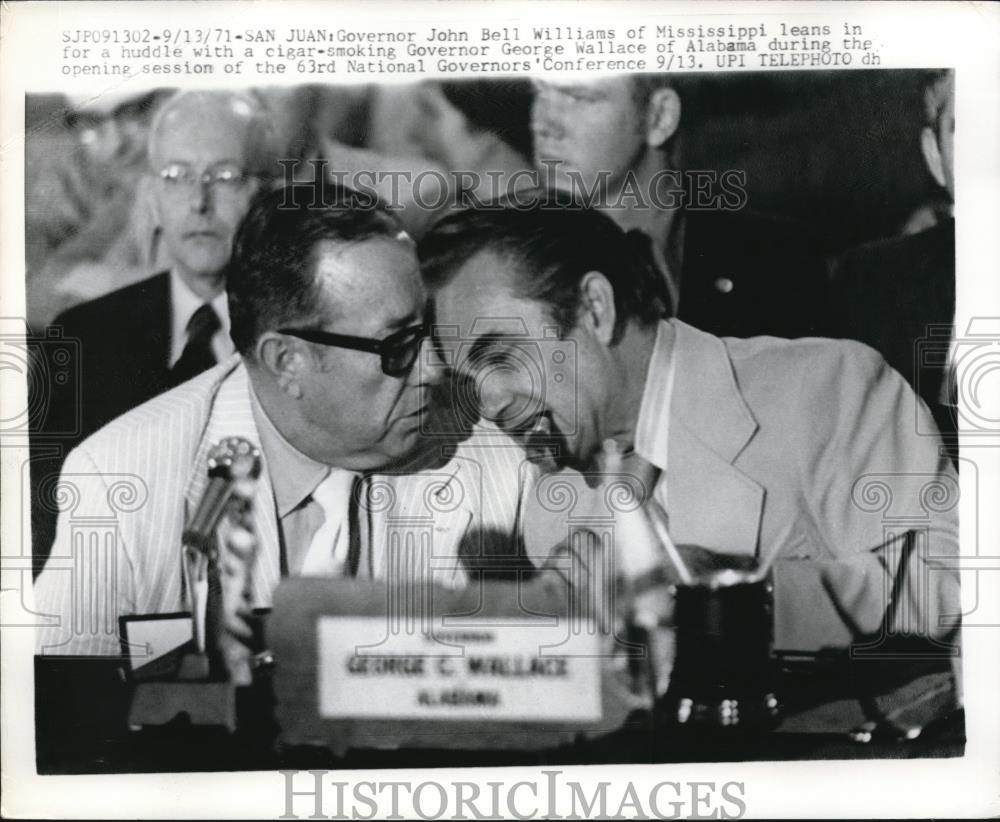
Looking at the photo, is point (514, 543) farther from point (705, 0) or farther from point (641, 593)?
point (705, 0)

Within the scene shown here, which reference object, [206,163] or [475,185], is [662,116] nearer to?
[475,185]

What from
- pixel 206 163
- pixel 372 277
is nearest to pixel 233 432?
pixel 372 277

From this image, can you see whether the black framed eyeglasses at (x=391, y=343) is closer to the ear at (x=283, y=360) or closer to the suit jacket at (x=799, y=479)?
the ear at (x=283, y=360)

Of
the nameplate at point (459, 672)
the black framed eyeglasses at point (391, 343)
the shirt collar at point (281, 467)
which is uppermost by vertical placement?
the black framed eyeglasses at point (391, 343)

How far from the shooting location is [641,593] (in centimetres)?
223

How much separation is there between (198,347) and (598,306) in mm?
848

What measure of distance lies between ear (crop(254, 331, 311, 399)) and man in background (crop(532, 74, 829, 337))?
2.11 feet

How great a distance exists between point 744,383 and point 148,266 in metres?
1.28

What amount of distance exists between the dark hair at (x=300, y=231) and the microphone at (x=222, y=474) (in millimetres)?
288

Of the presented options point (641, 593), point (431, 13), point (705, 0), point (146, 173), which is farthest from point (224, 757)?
point (705, 0)

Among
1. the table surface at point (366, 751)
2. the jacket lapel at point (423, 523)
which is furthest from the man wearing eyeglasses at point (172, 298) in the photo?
the jacket lapel at point (423, 523)

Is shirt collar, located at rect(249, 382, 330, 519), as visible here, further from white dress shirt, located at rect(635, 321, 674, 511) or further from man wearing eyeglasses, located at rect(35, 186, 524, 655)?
white dress shirt, located at rect(635, 321, 674, 511)

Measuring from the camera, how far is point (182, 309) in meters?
2.22

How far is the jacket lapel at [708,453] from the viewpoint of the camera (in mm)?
2227
